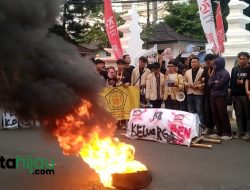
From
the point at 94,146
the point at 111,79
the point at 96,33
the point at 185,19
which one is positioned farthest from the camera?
the point at 185,19

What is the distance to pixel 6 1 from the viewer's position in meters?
4.89

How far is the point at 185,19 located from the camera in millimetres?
30562

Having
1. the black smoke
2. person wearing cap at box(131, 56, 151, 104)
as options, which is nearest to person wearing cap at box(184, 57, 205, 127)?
person wearing cap at box(131, 56, 151, 104)

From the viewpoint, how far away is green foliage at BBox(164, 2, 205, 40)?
30047mm

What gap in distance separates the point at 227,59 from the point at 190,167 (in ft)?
22.0

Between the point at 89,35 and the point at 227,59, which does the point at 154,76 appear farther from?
the point at 89,35

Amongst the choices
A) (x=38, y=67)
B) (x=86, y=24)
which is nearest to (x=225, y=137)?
(x=38, y=67)

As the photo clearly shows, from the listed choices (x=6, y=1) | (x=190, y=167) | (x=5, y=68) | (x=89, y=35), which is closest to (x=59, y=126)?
(x=5, y=68)

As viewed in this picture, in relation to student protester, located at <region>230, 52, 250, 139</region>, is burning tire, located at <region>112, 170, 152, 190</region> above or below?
below

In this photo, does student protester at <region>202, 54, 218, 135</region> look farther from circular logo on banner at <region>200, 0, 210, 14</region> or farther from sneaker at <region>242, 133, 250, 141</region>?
circular logo on banner at <region>200, 0, 210, 14</region>

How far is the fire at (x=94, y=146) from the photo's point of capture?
209 inches

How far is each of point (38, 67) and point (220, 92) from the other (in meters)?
4.97

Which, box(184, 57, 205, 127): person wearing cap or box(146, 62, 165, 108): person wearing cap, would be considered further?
box(146, 62, 165, 108): person wearing cap

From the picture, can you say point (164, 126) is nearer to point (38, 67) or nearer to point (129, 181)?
point (129, 181)
